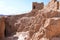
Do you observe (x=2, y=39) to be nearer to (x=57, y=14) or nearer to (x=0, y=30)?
(x=0, y=30)

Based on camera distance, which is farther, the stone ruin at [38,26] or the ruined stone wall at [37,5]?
the ruined stone wall at [37,5]

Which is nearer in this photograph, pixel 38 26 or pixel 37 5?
pixel 38 26

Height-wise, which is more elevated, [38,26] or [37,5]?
→ [38,26]

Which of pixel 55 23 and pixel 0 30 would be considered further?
pixel 0 30

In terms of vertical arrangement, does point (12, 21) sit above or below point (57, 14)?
below

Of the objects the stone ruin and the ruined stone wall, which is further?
the ruined stone wall

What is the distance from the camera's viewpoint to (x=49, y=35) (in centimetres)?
768

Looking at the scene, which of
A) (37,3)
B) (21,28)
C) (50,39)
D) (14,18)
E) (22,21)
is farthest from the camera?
(37,3)

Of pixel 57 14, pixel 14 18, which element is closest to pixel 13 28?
pixel 14 18

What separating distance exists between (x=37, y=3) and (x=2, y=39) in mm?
23041

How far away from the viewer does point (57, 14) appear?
1122cm

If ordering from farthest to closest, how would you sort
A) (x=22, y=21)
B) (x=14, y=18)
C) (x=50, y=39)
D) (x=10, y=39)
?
(x=14, y=18)
(x=22, y=21)
(x=10, y=39)
(x=50, y=39)

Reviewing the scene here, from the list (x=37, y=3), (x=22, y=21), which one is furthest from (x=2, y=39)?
(x=37, y=3)

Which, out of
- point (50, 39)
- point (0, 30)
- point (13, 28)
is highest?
point (50, 39)
